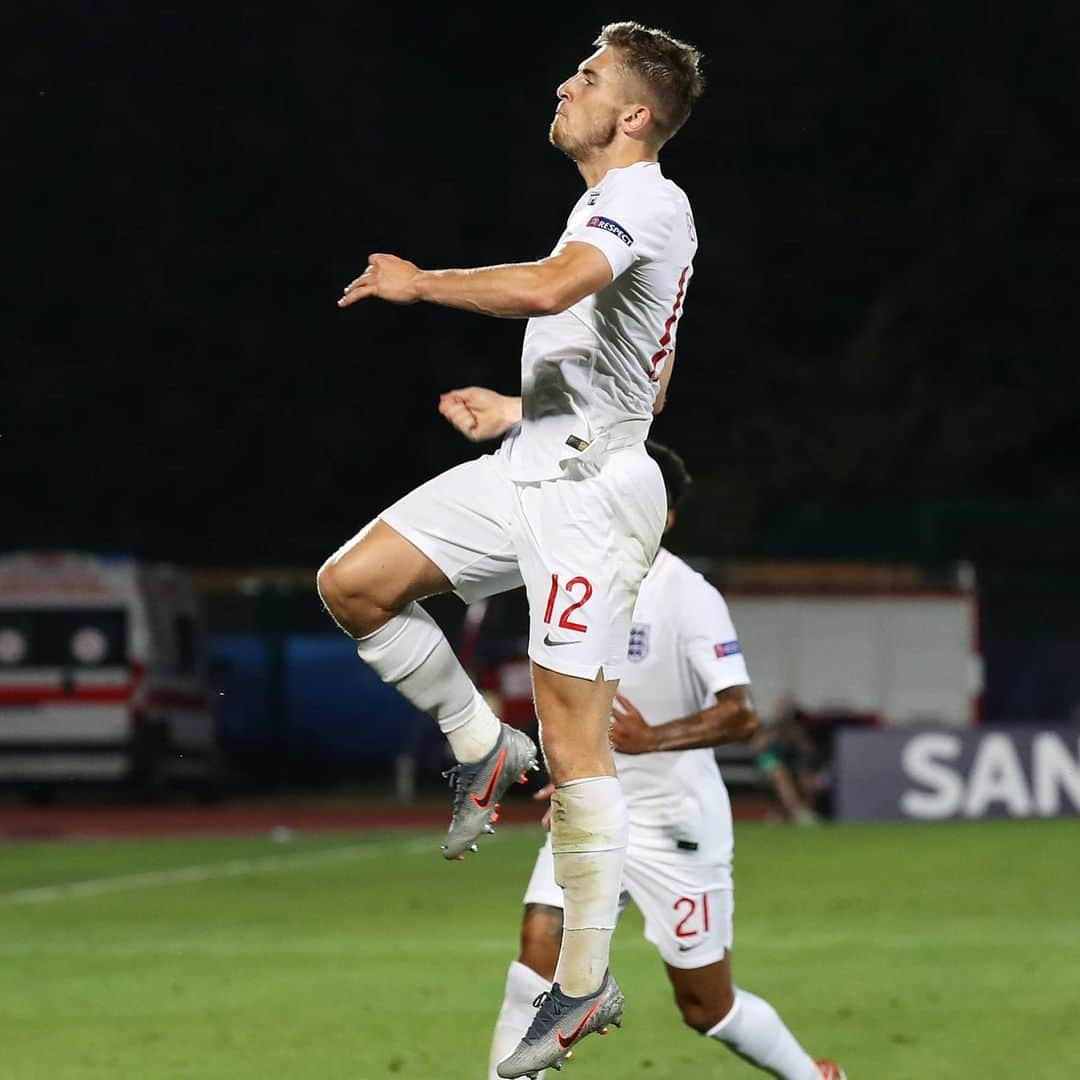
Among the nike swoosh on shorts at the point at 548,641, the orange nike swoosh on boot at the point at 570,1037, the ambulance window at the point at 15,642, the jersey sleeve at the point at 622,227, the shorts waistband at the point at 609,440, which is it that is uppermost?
the jersey sleeve at the point at 622,227

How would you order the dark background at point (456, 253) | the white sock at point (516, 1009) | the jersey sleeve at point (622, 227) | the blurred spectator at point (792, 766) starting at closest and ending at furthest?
the jersey sleeve at point (622, 227), the white sock at point (516, 1009), the blurred spectator at point (792, 766), the dark background at point (456, 253)

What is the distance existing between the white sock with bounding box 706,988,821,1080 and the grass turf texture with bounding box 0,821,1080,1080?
1.32 metres

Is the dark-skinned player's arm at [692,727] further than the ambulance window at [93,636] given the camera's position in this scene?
No

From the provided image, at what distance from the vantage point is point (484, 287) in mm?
5746

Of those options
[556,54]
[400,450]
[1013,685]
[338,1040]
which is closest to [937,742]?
[1013,685]

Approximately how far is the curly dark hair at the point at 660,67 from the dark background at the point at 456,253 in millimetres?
31853

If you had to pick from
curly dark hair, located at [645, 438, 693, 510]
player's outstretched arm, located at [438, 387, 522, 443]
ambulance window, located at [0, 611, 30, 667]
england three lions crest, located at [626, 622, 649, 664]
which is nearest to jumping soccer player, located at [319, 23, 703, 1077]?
player's outstretched arm, located at [438, 387, 522, 443]

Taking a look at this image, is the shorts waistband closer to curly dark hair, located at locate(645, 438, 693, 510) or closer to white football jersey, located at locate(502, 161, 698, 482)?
white football jersey, located at locate(502, 161, 698, 482)

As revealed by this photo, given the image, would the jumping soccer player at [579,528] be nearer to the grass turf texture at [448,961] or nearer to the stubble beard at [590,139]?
the stubble beard at [590,139]

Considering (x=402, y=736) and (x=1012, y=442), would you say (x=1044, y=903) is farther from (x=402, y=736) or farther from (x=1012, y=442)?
(x=1012, y=442)

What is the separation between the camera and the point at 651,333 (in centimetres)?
638

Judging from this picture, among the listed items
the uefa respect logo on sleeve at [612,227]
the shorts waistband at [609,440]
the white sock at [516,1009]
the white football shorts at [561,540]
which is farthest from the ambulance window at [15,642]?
the uefa respect logo on sleeve at [612,227]

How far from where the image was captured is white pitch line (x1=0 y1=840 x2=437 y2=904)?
16.7 m

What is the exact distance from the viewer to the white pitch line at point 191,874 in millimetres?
16688
